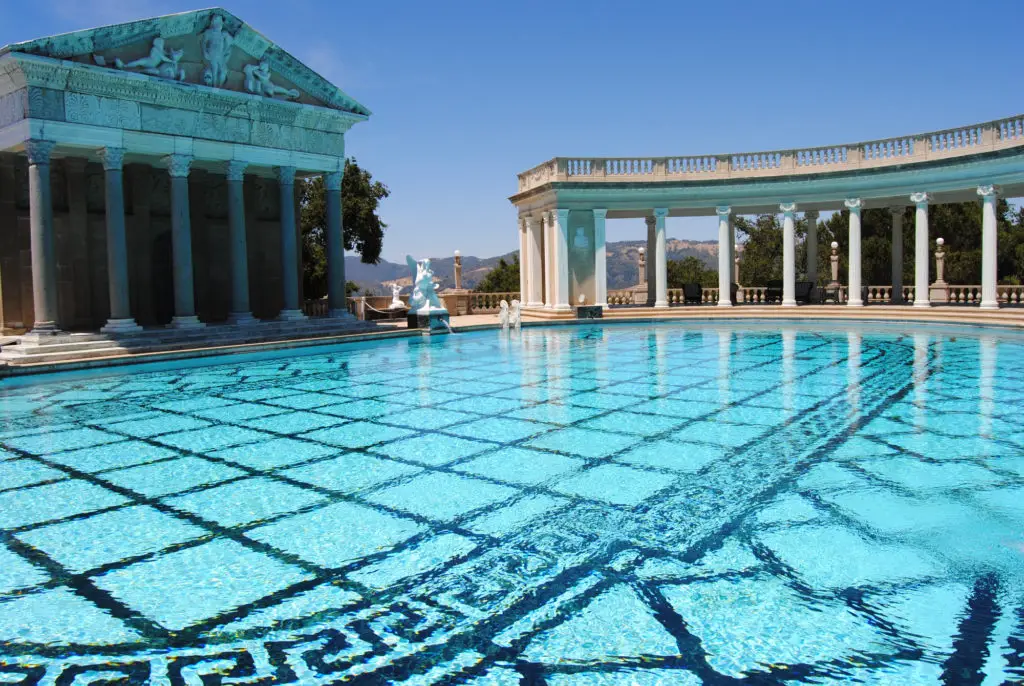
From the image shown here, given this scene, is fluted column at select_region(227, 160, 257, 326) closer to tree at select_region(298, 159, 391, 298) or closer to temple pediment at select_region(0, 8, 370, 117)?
temple pediment at select_region(0, 8, 370, 117)

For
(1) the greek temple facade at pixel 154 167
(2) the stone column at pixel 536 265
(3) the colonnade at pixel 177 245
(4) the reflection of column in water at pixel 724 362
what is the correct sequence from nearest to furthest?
(4) the reflection of column in water at pixel 724 362
(3) the colonnade at pixel 177 245
(1) the greek temple facade at pixel 154 167
(2) the stone column at pixel 536 265

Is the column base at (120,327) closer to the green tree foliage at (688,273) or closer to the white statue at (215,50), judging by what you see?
the white statue at (215,50)

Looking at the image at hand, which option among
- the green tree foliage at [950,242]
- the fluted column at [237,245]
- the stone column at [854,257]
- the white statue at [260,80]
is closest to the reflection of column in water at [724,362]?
the stone column at [854,257]

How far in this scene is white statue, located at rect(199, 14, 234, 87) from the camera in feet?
73.6

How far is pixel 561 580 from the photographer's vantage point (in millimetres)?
5348

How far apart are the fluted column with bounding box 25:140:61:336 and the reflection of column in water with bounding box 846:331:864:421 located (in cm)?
1905

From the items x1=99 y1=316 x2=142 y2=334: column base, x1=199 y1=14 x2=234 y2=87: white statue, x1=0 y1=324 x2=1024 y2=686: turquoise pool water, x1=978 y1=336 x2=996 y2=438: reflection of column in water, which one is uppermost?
x1=199 y1=14 x2=234 y2=87: white statue

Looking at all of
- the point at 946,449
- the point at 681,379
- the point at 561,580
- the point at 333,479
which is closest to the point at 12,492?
the point at 333,479

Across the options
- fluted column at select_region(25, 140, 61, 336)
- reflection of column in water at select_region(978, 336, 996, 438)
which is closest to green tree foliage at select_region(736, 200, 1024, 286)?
reflection of column in water at select_region(978, 336, 996, 438)

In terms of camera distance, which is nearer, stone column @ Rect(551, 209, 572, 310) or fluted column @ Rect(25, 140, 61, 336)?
fluted column @ Rect(25, 140, 61, 336)

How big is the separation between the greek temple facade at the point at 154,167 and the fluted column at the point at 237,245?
4 centimetres

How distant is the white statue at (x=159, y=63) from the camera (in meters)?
20.8

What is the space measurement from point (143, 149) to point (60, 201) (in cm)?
366

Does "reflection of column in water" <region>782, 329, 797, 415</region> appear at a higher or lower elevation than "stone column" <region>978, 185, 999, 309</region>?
lower
